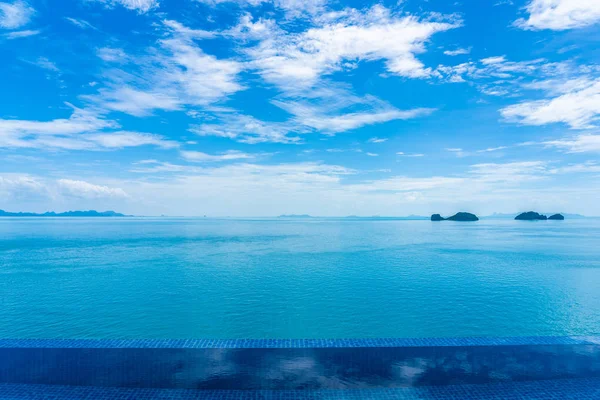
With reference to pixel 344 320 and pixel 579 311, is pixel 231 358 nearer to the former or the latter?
pixel 344 320

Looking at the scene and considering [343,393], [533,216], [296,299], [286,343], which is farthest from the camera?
[533,216]

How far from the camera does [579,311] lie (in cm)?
1359

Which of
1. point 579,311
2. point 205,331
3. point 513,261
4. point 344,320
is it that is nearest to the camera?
point 205,331

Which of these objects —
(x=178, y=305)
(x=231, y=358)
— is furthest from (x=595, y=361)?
(x=178, y=305)

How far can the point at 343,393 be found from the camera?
6.84 m

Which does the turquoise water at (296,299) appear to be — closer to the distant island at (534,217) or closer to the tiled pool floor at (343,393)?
the tiled pool floor at (343,393)

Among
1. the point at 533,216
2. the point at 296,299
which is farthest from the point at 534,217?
the point at 296,299

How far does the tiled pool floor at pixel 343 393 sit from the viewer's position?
263 inches

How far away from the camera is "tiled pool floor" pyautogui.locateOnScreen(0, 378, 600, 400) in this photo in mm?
6688

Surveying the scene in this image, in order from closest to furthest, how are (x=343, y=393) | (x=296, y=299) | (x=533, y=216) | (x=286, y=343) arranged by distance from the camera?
(x=343, y=393), (x=286, y=343), (x=296, y=299), (x=533, y=216)

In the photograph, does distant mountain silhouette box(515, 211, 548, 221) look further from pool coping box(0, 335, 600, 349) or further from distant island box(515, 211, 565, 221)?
pool coping box(0, 335, 600, 349)

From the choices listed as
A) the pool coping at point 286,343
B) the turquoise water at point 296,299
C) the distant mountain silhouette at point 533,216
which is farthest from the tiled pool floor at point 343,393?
the distant mountain silhouette at point 533,216

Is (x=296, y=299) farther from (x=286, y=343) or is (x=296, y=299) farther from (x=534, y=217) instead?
(x=534, y=217)

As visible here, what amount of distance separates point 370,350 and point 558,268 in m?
22.7
